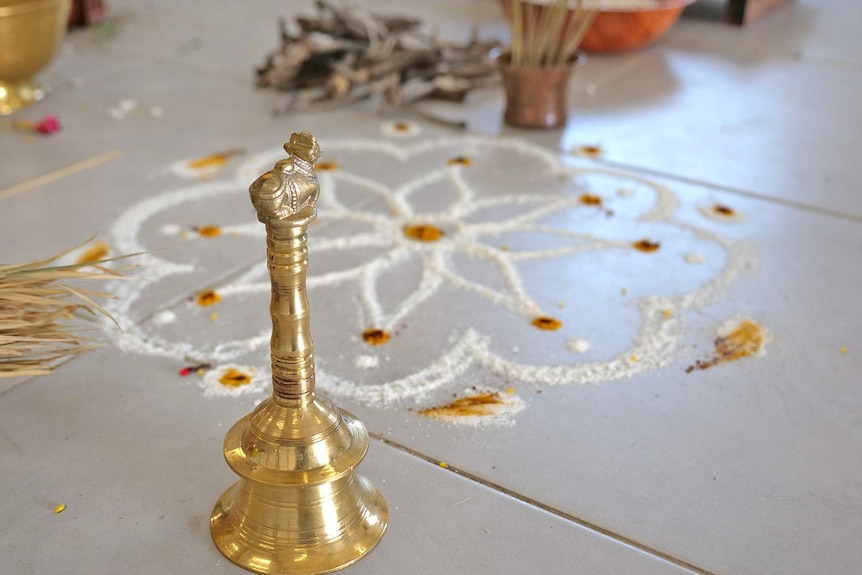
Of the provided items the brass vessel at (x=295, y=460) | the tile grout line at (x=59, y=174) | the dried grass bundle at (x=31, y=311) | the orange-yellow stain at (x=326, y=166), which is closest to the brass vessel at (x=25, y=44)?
the tile grout line at (x=59, y=174)

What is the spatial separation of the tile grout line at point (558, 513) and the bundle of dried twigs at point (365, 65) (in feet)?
5.03

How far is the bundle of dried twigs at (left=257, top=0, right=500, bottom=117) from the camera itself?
2.74 m

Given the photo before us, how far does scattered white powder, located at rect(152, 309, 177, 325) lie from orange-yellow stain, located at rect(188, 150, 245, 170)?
28.1 inches

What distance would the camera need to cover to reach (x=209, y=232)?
1964 millimetres

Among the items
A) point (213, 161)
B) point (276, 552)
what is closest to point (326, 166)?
point (213, 161)

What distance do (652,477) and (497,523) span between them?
25cm

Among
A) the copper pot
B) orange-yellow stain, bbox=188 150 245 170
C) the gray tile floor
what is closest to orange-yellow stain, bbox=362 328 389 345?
the gray tile floor

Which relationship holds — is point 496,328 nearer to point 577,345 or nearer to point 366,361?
point 577,345

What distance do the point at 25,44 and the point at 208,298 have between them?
4.43 feet

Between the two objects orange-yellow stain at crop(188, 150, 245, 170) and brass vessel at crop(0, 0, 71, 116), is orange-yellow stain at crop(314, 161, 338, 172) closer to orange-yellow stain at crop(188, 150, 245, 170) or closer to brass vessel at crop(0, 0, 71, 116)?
orange-yellow stain at crop(188, 150, 245, 170)

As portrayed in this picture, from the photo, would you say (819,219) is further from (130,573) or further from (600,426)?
(130,573)

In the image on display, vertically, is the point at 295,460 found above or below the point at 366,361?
above

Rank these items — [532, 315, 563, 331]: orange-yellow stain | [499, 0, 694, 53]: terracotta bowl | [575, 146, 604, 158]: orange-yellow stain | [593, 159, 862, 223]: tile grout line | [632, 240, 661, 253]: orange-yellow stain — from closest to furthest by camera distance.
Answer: [532, 315, 563, 331]: orange-yellow stain → [632, 240, 661, 253]: orange-yellow stain → [593, 159, 862, 223]: tile grout line → [575, 146, 604, 158]: orange-yellow stain → [499, 0, 694, 53]: terracotta bowl

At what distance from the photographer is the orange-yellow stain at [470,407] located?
1407 millimetres
